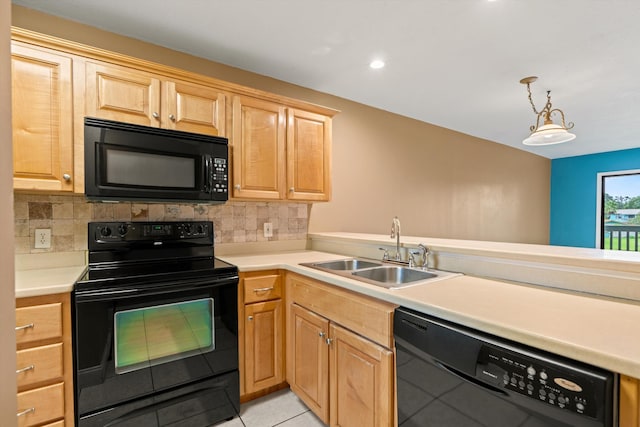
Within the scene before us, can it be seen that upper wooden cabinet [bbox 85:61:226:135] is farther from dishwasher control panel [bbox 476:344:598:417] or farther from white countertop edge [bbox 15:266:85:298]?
dishwasher control panel [bbox 476:344:598:417]

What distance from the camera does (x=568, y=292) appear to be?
1292 millimetres

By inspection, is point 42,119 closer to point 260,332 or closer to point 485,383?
point 260,332

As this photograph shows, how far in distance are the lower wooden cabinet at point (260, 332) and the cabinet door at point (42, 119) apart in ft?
3.74

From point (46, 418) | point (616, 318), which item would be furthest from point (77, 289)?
point (616, 318)

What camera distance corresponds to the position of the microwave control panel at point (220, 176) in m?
2.01

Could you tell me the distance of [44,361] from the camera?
1366 millimetres

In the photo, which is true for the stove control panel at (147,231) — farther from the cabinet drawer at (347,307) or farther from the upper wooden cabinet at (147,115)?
the cabinet drawer at (347,307)

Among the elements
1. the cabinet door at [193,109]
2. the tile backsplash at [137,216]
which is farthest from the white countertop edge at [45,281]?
the cabinet door at [193,109]

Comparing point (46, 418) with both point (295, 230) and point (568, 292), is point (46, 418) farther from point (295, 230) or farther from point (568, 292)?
point (568, 292)

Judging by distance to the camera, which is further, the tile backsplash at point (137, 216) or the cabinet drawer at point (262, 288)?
the cabinet drawer at point (262, 288)

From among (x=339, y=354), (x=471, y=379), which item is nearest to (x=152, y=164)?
(x=339, y=354)

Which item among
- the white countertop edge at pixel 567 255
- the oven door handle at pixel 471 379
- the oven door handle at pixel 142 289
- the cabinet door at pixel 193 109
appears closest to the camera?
the oven door handle at pixel 471 379

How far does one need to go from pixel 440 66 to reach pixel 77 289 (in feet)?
9.21

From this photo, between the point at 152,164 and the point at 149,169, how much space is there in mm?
35
